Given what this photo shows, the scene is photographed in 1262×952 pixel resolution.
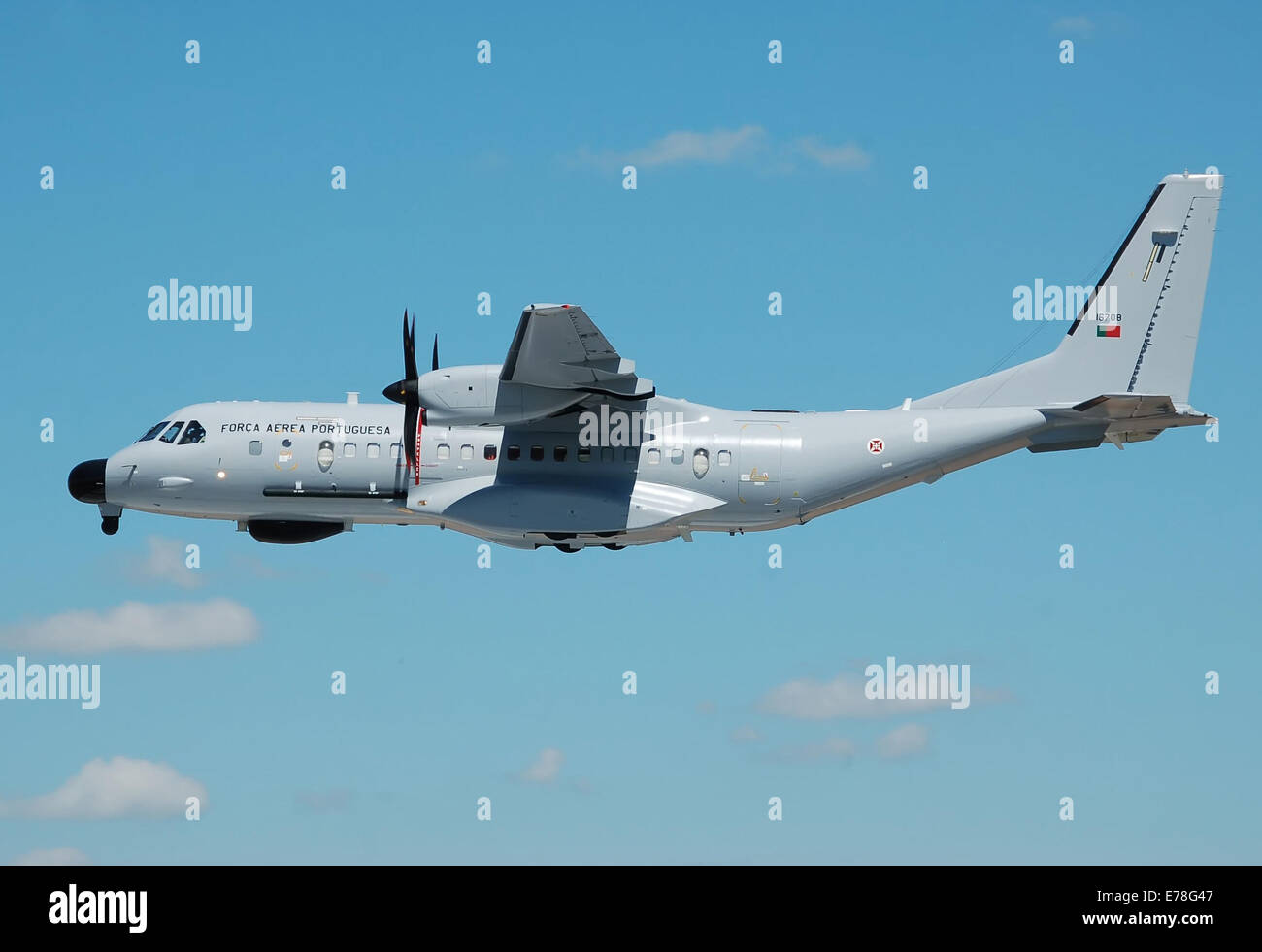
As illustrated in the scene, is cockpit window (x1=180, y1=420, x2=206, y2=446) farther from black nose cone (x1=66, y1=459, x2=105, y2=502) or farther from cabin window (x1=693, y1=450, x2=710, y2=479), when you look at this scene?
cabin window (x1=693, y1=450, x2=710, y2=479)

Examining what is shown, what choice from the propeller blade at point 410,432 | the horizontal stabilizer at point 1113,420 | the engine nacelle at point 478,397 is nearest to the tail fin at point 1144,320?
the horizontal stabilizer at point 1113,420

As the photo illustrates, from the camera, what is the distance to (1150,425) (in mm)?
28906

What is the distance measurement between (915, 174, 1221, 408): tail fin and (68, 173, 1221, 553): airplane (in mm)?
28

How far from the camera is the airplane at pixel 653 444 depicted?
28.9m

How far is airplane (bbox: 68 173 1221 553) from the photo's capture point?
28859 mm

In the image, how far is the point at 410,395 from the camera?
28172mm

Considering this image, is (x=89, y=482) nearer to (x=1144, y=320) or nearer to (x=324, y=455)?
(x=324, y=455)

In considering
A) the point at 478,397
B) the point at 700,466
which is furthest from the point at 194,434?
the point at 700,466

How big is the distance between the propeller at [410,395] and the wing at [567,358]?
174cm

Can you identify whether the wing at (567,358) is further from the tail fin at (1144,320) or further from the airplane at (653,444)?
the tail fin at (1144,320)

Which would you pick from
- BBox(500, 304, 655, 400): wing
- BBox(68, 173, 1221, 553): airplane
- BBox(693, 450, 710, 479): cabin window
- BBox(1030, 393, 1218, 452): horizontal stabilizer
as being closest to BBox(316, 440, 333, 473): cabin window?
BBox(68, 173, 1221, 553): airplane

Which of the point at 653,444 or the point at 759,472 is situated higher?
the point at 653,444

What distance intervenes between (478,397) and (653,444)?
11.3 feet
